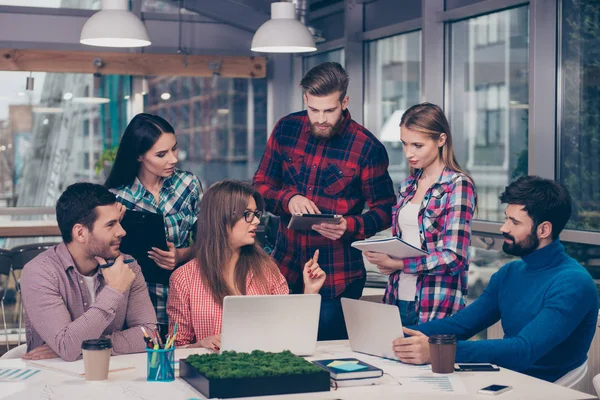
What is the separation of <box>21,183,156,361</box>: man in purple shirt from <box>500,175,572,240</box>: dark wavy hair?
4.44ft

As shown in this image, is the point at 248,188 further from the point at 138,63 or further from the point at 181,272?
the point at 138,63

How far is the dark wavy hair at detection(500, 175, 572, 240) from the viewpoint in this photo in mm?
2953

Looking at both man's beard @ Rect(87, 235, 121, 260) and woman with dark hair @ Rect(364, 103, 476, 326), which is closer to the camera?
man's beard @ Rect(87, 235, 121, 260)

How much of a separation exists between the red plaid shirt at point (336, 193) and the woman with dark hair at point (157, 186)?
0.35 metres

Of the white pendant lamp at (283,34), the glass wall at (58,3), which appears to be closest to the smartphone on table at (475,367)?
the white pendant lamp at (283,34)

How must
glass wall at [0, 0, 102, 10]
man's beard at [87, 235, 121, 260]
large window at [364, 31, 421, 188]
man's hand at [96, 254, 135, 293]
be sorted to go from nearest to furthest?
man's hand at [96, 254, 135, 293] → man's beard at [87, 235, 121, 260] → large window at [364, 31, 421, 188] → glass wall at [0, 0, 102, 10]

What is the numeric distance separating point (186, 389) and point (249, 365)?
0.18 meters

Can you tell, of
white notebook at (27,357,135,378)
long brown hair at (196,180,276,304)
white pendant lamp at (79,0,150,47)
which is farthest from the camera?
white pendant lamp at (79,0,150,47)

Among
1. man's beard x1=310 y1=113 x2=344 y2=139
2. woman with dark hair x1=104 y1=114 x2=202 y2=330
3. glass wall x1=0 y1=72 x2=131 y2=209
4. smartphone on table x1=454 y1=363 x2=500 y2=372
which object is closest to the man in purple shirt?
woman with dark hair x1=104 y1=114 x2=202 y2=330

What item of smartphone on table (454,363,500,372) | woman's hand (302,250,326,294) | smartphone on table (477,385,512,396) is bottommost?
smartphone on table (477,385,512,396)

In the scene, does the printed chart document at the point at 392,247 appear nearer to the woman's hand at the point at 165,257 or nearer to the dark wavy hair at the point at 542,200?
the dark wavy hair at the point at 542,200

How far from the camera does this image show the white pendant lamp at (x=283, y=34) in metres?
4.85

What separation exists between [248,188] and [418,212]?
65 centimetres

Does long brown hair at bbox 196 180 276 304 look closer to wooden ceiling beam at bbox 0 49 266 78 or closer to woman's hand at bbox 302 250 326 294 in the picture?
woman's hand at bbox 302 250 326 294
